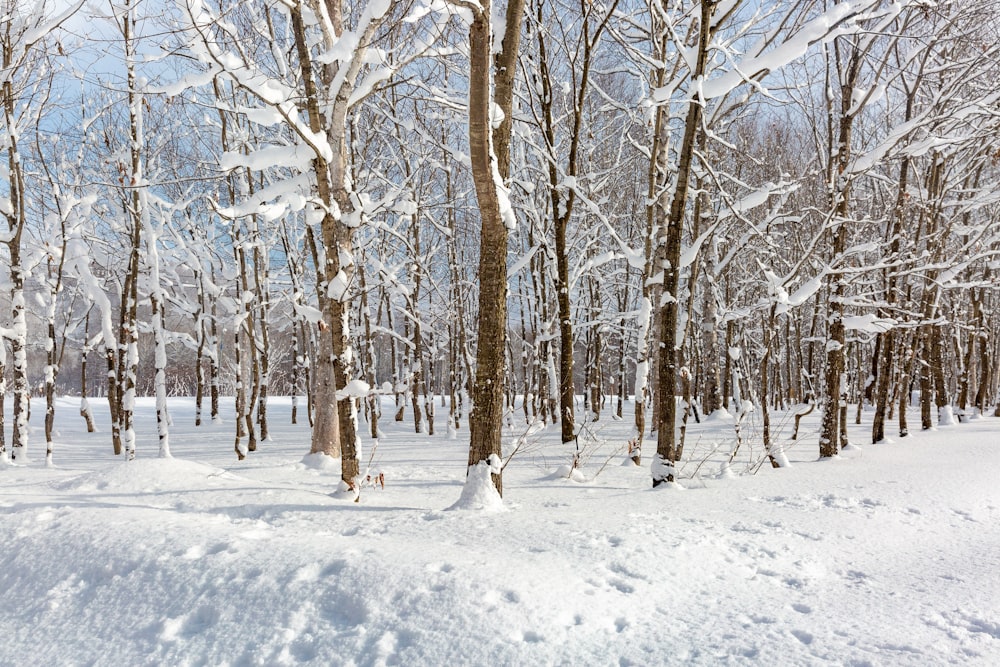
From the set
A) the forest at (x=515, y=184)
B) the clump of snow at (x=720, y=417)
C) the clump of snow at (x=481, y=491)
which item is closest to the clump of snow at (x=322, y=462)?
the forest at (x=515, y=184)

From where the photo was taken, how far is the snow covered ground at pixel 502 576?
2316 millimetres

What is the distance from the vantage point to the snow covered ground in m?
2.32

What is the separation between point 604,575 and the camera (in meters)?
2.87

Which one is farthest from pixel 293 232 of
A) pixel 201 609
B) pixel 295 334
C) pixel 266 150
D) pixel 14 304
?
pixel 201 609

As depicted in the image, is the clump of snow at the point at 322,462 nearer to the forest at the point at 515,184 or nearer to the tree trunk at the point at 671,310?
the forest at the point at 515,184

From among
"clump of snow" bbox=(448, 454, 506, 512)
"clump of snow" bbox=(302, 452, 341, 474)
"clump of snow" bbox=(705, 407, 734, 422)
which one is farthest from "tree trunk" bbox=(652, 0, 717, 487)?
"clump of snow" bbox=(705, 407, 734, 422)

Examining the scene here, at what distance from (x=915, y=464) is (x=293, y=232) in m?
15.1

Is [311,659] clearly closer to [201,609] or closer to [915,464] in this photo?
[201,609]

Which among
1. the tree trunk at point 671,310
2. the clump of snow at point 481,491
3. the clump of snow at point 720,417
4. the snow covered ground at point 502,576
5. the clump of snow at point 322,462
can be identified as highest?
the tree trunk at point 671,310

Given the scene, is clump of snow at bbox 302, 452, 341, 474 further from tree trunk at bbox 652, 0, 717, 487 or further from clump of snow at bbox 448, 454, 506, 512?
tree trunk at bbox 652, 0, 717, 487

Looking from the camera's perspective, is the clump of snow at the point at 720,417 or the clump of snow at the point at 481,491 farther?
the clump of snow at the point at 720,417

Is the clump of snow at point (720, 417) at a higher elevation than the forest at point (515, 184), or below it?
below

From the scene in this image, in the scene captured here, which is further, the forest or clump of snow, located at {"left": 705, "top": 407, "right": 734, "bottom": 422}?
clump of snow, located at {"left": 705, "top": 407, "right": 734, "bottom": 422}

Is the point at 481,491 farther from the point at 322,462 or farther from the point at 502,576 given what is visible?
the point at 322,462
